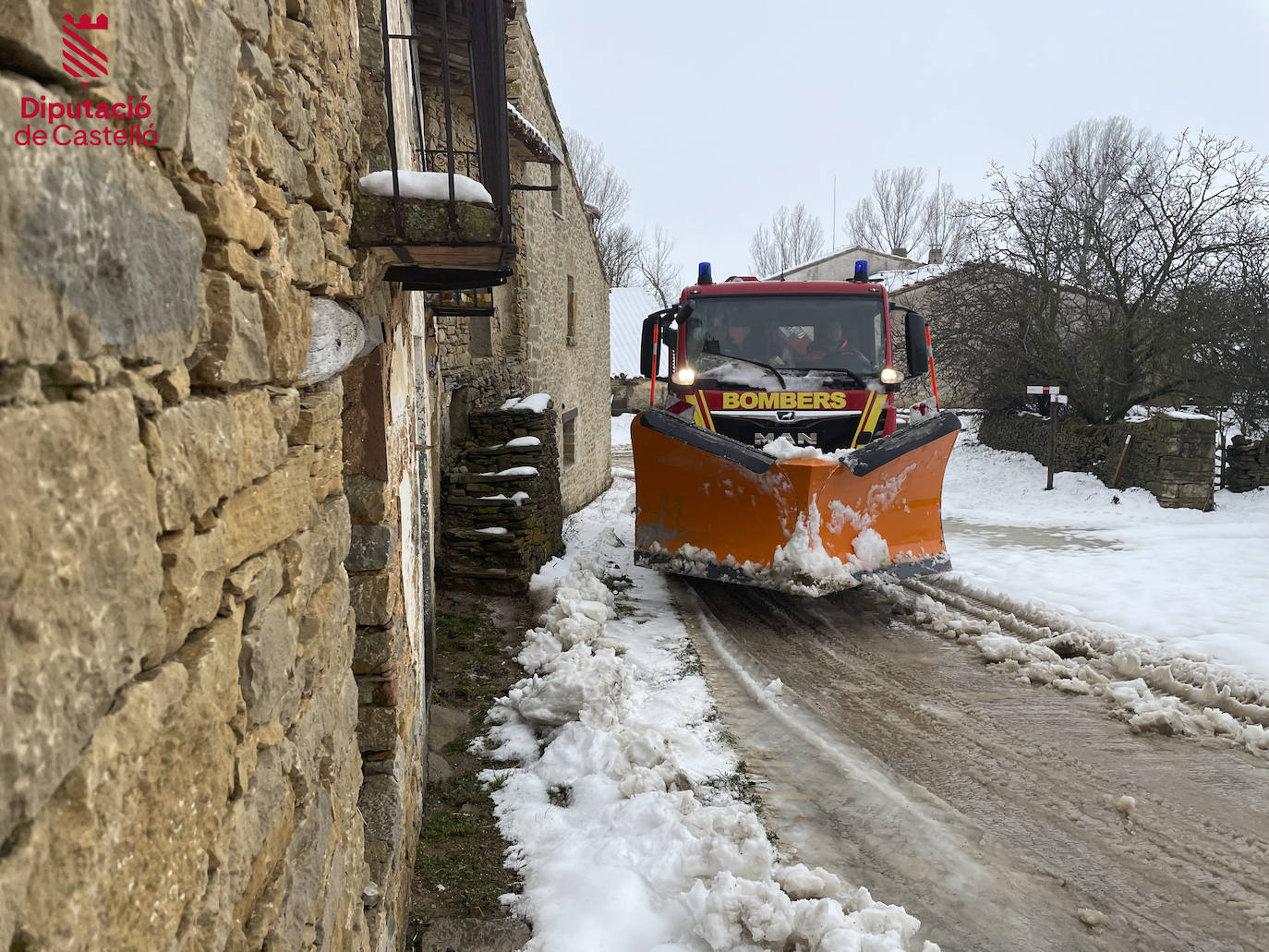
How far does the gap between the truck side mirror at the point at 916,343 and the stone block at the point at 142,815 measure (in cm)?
691

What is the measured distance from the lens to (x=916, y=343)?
7.34 meters

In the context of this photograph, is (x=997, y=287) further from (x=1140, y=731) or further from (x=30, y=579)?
(x=30, y=579)

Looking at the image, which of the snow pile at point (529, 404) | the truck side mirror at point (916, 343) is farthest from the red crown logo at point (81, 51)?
the snow pile at point (529, 404)

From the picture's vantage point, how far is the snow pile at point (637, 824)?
9.52ft

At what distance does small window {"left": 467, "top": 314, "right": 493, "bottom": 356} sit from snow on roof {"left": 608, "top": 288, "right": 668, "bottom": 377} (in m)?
22.6

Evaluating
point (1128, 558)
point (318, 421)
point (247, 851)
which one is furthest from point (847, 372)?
point (247, 851)

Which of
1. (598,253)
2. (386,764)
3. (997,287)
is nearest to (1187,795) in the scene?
(386,764)

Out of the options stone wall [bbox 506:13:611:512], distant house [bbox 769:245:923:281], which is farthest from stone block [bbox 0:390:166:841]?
distant house [bbox 769:245:923:281]

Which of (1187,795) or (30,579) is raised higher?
(30,579)

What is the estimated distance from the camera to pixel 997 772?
4.10m

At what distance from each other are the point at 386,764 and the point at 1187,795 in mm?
3570

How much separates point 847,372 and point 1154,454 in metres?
8.42

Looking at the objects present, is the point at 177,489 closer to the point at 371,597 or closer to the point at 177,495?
the point at 177,495

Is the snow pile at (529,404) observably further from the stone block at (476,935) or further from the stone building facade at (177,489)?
the stone building facade at (177,489)
